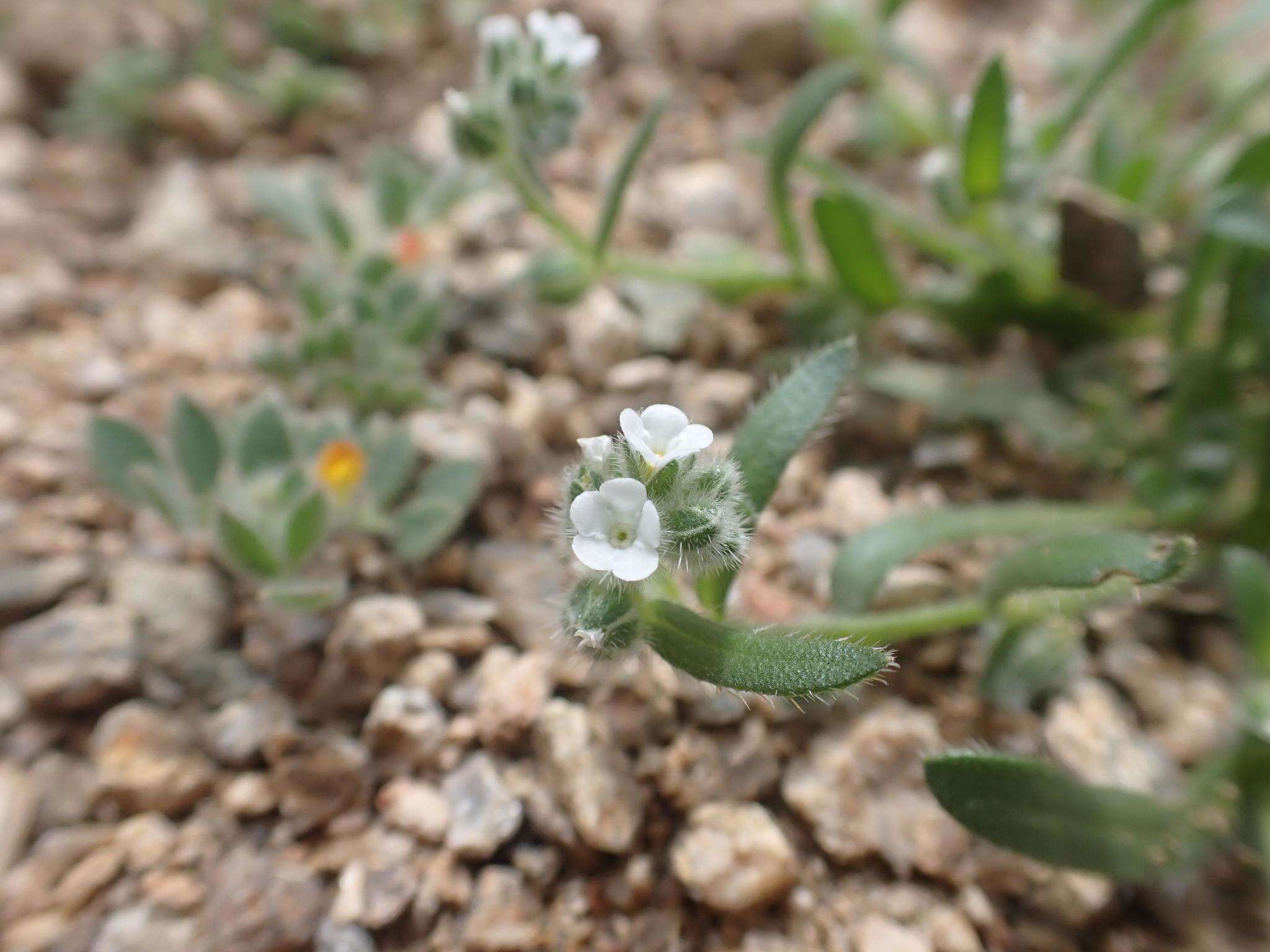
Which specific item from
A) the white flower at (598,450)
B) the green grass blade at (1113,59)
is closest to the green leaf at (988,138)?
the green grass blade at (1113,59)

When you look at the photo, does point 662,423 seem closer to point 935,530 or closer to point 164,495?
point 935,530

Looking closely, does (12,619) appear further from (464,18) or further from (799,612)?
(464,18)

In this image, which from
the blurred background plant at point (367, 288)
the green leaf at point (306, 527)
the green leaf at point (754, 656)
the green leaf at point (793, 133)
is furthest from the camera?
the blurred background plant at point (367, 288)

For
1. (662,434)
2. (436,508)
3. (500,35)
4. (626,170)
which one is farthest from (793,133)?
(436,508)

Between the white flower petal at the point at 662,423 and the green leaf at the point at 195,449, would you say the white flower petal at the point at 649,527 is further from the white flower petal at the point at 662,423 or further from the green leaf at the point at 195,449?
the green leaf at the point at 195,449

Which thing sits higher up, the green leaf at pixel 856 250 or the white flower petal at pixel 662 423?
the green leaf at pixel 856 250

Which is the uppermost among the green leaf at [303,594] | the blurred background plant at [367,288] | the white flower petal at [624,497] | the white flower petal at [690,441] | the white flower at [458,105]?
the white flower at [458,105]

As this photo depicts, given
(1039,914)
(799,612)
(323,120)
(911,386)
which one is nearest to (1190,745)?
(1039,914)
